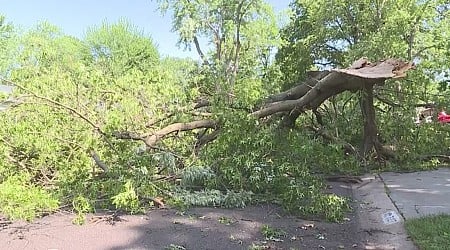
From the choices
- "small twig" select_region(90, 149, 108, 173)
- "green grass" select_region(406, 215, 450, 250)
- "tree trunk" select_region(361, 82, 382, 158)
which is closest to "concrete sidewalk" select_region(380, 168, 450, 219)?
"green grass" select_region(406, 215, 450, 250)

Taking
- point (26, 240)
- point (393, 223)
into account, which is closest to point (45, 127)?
point (26, 240)

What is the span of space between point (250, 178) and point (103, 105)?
1934 millimetres

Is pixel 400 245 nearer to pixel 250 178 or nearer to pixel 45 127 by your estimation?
pixel 250 178

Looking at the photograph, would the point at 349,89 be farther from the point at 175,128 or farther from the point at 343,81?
the point at 175,128

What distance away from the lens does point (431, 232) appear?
3916 millimetres

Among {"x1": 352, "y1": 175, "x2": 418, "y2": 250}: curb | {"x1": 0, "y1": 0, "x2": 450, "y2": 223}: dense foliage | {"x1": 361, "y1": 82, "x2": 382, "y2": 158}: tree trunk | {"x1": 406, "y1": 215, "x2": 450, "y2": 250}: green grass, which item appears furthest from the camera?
{"x1": 361, "y1": 82, "x2": 382, "y2": 158}: tree trunk

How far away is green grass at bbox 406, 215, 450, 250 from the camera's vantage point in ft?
11.8

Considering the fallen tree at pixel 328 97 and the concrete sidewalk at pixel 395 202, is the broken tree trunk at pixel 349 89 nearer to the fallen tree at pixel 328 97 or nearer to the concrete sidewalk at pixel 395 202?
the fallen tree at pixel 328 97

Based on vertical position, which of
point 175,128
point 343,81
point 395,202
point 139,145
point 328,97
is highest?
point 343,81

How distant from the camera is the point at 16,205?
4.23m

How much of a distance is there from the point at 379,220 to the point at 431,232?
0.79 m

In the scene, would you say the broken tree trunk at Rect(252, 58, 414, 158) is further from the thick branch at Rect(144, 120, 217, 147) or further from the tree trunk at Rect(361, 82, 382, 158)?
the thick branch at Rect(144, 120, 217, 147)

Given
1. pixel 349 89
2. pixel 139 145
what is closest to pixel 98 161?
pixel 139 145

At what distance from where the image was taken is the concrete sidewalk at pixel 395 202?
160 inches
